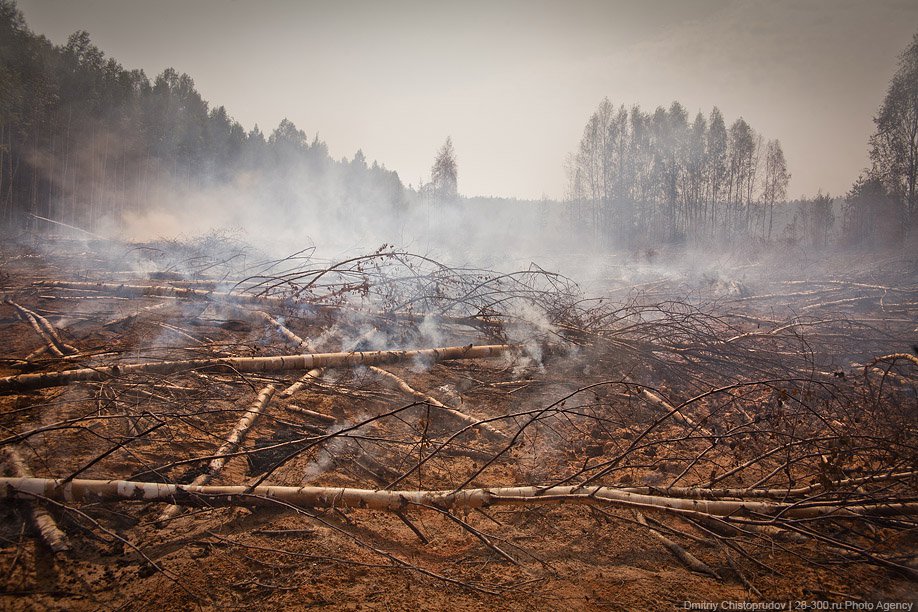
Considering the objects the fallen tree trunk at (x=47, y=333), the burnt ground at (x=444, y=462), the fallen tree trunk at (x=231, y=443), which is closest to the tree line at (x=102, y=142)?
the fallen tree trunk at (x=47, y=333)

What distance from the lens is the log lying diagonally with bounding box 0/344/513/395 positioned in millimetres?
3238

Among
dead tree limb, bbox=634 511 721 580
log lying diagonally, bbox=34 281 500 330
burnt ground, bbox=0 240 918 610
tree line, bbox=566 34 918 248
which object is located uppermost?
tree line, bbox=566 34 918 248

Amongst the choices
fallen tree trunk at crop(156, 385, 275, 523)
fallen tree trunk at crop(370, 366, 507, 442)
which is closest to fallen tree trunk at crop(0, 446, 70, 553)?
fallen tree trunk at crop(156, 385, 275, 523)

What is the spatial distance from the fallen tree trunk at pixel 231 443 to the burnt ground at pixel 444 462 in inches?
3.3

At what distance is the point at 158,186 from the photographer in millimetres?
35094

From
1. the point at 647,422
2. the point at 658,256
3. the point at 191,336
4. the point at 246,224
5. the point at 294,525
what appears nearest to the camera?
the point at 294,525

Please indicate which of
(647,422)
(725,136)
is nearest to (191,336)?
(647,422)

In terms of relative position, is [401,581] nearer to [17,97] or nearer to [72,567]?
[72,567]

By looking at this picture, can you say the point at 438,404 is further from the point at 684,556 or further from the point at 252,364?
the point at 684,556

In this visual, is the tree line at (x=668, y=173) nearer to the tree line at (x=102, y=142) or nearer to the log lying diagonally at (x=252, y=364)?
the tree line at (x=102, y=142)

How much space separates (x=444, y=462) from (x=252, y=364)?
2.22 meters

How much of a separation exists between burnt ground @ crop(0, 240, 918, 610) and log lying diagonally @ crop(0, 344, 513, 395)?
142mm

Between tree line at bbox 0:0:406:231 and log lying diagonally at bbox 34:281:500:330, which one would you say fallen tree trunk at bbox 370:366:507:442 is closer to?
log lying diagonally at bbox 34:281:500:330

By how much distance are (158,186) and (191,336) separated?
39040mm
